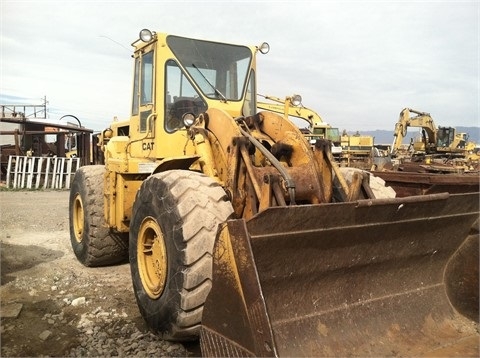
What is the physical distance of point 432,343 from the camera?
3.28m

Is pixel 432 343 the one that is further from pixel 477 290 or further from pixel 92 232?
pixel 92 232

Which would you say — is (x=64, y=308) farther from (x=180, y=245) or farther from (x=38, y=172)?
(x=38, y=172)

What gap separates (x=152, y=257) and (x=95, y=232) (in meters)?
2.23

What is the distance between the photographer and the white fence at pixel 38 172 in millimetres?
18062

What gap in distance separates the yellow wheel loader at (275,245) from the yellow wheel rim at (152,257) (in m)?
0.01

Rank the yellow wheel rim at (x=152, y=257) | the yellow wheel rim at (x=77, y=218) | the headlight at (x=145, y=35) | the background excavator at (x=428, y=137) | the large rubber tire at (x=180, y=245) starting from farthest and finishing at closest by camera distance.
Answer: the background excavator at (x=428, y=137) → the yellow wheel rim at (x=77, y=218) → the headlight at (x=145, y=35) → the yellow wheel rim at (x=152, y=257) → the large rubber tire at (x=180, y=245)

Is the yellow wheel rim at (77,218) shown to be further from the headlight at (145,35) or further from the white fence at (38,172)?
the white fence at (38,172)

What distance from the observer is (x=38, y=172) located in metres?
18.1

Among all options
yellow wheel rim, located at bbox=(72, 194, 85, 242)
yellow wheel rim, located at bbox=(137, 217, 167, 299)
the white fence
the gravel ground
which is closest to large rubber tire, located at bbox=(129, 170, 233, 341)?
yellow wheel rim, located at bbox=(137, 217, 167, 299)

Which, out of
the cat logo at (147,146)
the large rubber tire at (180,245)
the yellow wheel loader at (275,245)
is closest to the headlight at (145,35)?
the yellow wheel loader at (275,245)

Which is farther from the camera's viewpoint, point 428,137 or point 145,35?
point 428,137

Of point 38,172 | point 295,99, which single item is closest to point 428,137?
point 38,172

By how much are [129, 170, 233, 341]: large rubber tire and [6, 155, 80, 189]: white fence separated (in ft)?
50.3

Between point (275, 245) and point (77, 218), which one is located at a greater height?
point (275, 245)
